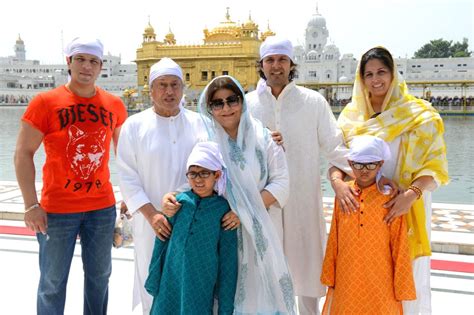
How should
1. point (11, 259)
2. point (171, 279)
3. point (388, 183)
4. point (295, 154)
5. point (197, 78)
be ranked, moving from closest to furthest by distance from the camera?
1. point (171, 279)
2. point (388, 183)
3. point (295, 154)
4. point (11, 259)
5. point (197, 78)

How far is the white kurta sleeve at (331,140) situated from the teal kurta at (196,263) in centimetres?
53

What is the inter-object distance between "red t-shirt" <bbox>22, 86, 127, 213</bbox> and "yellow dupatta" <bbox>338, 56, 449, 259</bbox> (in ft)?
3.35

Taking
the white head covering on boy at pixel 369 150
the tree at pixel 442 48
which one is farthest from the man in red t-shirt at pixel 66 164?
the tree at pixel 442 48

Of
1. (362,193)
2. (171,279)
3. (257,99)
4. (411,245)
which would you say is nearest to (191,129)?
(257,99)

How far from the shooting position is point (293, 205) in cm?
194

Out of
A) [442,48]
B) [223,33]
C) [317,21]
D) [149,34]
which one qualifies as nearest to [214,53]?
[223,33]

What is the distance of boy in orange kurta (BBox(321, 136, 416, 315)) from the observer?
1571 millimetres

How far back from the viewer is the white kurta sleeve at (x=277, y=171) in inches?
64.1

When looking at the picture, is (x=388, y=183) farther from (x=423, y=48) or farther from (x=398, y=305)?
(x=423, y=48)

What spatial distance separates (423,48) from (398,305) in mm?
45500

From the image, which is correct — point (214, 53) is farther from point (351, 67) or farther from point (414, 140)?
point (414, 140)

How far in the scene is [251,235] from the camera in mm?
1554

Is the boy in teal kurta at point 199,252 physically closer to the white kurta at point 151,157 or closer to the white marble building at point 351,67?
the white kurta at point 151,157

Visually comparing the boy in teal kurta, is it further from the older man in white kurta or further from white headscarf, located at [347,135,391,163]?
white headscarf, located at [347,135,391,163]
